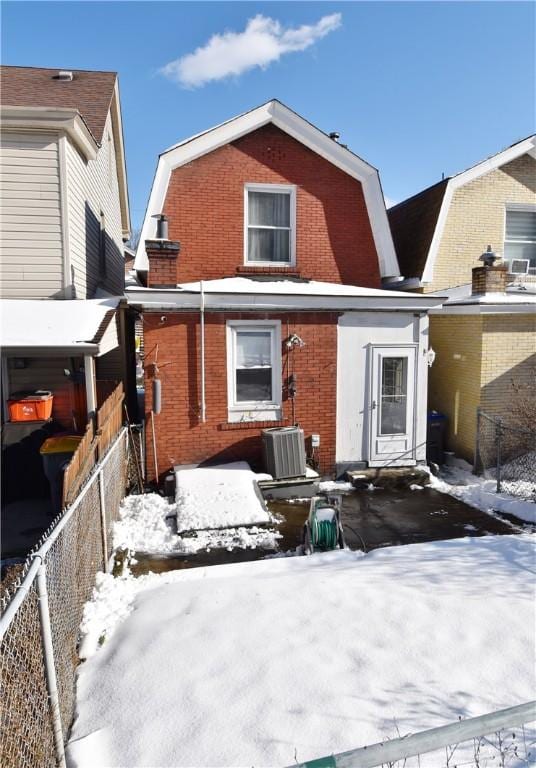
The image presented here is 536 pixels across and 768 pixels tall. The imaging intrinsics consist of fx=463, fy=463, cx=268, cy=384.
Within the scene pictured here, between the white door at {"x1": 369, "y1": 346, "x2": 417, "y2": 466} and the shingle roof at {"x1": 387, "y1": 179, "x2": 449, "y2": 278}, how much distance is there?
316 centimetres

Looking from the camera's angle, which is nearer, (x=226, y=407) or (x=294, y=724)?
(x=294, y=724)

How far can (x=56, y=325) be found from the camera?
750cm

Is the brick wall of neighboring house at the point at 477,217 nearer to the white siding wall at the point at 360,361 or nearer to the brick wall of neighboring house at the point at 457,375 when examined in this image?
the brick wall of neighboring house at the point at 457,375

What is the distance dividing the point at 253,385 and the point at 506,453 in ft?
18.7

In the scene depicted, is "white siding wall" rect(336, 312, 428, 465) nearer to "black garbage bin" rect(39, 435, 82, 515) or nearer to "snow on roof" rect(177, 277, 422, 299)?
"snow on roof" rect(177, 277, 422, 299)

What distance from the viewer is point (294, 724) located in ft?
9.73

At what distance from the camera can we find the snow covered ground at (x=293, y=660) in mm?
2918

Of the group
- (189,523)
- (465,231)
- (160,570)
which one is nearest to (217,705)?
(160,570)

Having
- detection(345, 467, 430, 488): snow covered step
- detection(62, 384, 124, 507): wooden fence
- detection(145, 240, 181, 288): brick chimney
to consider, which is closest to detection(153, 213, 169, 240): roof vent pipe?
detection(145, 240, 181, 288): brick chimney

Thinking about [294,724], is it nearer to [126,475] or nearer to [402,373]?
[126,475]

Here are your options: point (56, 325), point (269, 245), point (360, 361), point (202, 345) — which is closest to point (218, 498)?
point (202, 345)

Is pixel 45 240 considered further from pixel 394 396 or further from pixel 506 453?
pixel 506 453

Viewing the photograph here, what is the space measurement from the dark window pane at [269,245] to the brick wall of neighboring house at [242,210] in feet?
0.84

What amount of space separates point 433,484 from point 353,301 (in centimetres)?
389
